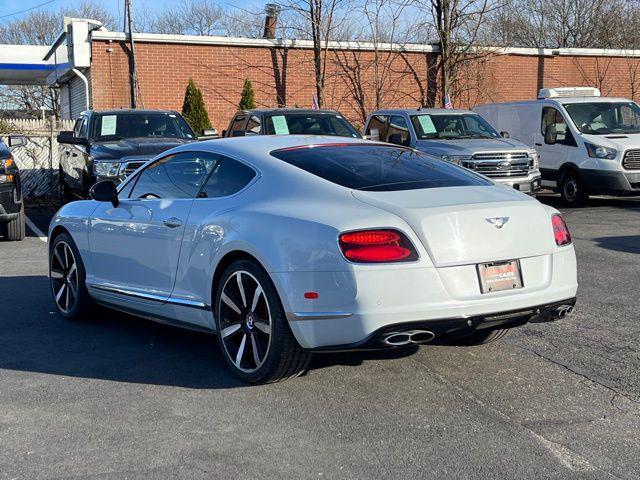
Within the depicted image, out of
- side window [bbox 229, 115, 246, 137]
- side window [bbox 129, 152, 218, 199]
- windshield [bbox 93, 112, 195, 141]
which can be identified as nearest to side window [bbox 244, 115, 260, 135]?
side window [bbox 229, 115, 246, 137]

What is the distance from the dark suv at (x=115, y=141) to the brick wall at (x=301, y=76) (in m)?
8.66

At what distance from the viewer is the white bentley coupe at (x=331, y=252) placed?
4535 mm

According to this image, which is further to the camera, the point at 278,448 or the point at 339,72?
the point at 339,72

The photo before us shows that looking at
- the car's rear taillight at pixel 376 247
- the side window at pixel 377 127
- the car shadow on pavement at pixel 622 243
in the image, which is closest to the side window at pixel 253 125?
the side window at pixel 377 127

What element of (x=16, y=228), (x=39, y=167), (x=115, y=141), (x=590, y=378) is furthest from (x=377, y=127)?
(x=590, y=378)

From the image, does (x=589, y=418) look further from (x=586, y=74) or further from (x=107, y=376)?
(x=586, y=74)

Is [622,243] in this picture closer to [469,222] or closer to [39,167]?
[469,222]

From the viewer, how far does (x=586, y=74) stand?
27.3m

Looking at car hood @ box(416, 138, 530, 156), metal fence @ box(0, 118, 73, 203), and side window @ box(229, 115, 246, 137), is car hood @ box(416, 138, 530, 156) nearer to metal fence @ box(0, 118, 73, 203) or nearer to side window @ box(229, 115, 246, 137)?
side window @ box(229, 115, 246, 137)

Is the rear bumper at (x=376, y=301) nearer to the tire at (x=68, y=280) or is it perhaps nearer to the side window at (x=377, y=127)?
the tire at (x=68, y=280)

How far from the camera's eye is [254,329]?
5047 mm

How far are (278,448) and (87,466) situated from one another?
2.96ft

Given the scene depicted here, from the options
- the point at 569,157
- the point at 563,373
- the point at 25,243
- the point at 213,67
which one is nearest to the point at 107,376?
the point at 563,373

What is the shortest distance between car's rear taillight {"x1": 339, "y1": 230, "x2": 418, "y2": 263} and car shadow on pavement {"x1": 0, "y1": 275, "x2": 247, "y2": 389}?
1.20 m
